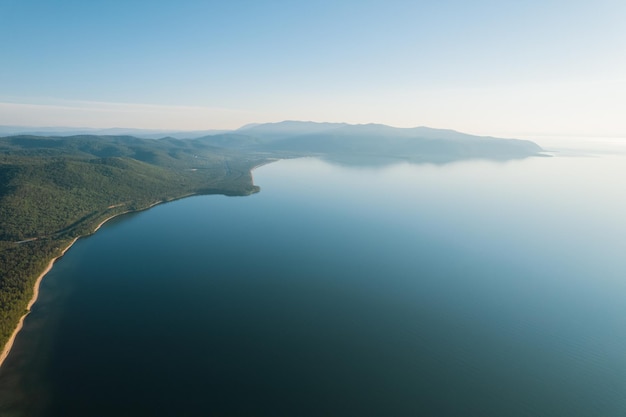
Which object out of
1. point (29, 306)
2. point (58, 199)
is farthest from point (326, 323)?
point (58, 199)

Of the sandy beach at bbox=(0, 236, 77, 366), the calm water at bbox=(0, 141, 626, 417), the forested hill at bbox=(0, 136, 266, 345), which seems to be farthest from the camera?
the forested hill at bbox=(0, 136, 266, 345)

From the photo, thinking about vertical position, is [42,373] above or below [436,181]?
below

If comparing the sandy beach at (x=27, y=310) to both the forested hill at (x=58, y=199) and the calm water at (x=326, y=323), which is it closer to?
the forested hill at (x=58, y=199)

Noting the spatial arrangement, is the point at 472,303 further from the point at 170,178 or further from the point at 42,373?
the point at 170,178

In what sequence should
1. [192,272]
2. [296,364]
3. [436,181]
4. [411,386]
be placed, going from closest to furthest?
[411,386] → [296,364] → [192,272] → [436,181]

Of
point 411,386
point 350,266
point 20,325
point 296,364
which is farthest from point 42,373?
point 350,266

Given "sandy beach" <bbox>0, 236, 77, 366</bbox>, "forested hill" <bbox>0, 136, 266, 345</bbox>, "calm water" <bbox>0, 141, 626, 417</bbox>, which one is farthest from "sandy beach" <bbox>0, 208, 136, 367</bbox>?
"calm water" <bbox>0, 141, 626, 417</bbox>

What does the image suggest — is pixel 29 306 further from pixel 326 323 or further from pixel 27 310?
pixel 326 323

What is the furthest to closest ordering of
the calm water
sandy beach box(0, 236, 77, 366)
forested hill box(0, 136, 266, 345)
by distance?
forested hill box(0, 136, 266, 345)
sandy beach box(0, 236, 77, 366)
the calm water

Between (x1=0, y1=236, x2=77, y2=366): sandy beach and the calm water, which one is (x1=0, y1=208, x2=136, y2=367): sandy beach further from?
the calm water
